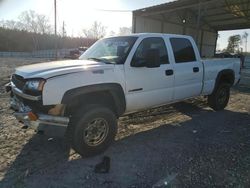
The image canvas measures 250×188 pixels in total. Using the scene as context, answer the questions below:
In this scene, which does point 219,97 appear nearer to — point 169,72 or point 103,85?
point 169,72

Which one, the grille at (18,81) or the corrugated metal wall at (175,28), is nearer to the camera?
the grille at (18,81)

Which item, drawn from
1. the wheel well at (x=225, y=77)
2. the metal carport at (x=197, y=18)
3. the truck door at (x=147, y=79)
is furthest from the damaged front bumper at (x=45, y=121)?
the metal carport at (x=197, y=18)

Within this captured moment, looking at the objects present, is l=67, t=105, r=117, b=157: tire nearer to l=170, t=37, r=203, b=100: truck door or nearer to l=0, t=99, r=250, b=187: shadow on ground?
l=0, t=99, r=250, b=187: shadow on ground

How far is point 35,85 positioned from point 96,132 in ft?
4.07

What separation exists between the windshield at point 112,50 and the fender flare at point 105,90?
510 mm

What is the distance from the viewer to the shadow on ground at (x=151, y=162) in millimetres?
3551

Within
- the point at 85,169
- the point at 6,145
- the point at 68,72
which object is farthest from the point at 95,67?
the point at 6,145

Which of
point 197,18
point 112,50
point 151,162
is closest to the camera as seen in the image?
point 151,162

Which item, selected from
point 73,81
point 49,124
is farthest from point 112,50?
point 49,124

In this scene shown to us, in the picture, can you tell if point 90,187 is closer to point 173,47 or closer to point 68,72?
point 68,72

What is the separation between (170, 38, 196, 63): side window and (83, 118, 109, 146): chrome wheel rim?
227cm

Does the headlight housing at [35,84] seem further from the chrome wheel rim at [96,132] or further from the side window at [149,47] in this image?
the side window at [149,47]

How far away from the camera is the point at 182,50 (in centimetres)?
589

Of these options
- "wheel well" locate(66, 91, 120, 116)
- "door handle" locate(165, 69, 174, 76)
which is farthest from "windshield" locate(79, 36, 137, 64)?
"door handle" locate(165, 69, 174, 76)
